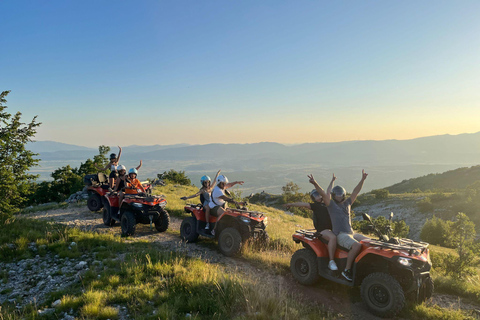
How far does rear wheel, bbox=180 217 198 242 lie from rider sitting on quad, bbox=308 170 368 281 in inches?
198

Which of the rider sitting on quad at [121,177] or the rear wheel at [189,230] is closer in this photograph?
the rear wheel at [189,230]

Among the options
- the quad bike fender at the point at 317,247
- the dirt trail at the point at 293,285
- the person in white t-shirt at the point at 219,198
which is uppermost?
the person in white t-shirt at the point at 219,198

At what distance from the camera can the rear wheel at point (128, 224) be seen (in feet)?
32.1

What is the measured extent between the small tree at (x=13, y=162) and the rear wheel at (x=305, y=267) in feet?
33.3

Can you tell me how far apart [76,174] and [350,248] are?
36.0 m

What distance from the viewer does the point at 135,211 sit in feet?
33.7

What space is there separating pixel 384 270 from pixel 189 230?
20.8 ft

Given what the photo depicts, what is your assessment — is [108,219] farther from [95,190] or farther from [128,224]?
[95,190]

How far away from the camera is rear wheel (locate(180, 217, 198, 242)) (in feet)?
30.7

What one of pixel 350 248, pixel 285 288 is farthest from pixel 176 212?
pixel 350 248

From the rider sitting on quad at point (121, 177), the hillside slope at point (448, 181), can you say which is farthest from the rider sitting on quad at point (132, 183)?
the hillside slope at point (448, 181)

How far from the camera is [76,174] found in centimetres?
3350

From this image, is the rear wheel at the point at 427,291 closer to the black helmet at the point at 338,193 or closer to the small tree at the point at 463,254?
the black helmet at the point at 338,193

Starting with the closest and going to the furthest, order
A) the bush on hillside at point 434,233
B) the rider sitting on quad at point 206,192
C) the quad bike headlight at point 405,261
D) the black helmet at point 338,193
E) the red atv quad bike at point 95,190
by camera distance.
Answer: the quad bike headlight at point 405,261, the black helmet at point 338,193, the rider sitting on quad at point 206,192, the red atv quad bike at point 95,190, the bush on hillside at point 434,233
